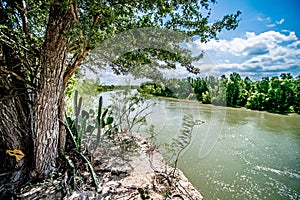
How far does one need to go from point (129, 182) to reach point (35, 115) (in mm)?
1222

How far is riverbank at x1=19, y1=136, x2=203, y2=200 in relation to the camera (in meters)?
1.71

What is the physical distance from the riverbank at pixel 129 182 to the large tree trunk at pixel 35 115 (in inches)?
10.1

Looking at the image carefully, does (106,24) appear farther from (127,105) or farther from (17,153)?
(127,105)

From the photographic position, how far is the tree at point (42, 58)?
149cm

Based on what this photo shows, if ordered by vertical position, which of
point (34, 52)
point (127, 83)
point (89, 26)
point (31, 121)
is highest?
point (89, 26)

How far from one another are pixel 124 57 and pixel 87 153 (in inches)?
55.9

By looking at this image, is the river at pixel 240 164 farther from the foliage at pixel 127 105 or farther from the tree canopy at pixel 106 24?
the tree canopy at pixel 106 24

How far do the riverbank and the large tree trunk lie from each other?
0.84ft

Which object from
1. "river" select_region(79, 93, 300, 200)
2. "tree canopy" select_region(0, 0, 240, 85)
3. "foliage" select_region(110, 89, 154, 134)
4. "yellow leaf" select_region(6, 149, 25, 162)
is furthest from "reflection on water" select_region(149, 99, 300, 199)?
"yellow leaf" select_region(6, 149, 25, 162)

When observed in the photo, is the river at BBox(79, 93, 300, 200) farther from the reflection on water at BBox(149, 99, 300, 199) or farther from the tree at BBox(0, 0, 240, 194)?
the tree at BBox(0, 0, 240, 194)

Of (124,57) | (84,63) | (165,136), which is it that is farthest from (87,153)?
(165,136)

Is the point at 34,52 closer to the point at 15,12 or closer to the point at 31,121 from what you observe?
the point at 15,12

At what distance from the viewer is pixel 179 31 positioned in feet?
6.47

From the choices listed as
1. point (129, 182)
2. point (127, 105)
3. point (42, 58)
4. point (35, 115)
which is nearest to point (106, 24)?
point (42, 58)
